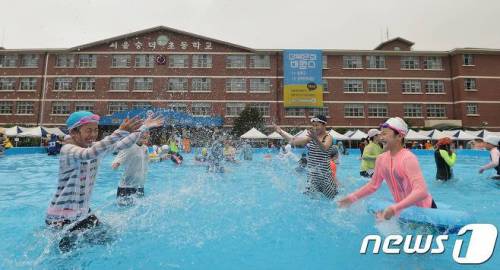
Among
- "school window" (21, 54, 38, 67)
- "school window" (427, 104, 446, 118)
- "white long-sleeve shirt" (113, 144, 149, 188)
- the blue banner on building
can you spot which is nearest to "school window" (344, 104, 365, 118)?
"school window" (427, 104, 446, 118)

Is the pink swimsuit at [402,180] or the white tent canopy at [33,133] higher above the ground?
the white tent canopy at [33,133]

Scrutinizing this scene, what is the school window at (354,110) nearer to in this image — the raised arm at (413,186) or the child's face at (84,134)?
the raised arm at (413,186)

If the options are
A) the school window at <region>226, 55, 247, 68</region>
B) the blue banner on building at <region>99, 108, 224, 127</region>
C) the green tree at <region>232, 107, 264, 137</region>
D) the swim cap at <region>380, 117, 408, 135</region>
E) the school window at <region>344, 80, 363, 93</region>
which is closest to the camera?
the swim cap at <region>380, 117, 408, 135</region>

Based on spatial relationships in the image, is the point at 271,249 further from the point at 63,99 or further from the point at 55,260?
the point at 63,99

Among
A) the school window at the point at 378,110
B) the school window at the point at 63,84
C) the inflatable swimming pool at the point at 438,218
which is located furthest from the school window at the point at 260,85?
the inflatable swimming pool at the point at 438,218

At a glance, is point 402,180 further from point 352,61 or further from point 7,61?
point 7,61

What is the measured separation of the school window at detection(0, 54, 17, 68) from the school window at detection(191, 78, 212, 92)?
21580 mm

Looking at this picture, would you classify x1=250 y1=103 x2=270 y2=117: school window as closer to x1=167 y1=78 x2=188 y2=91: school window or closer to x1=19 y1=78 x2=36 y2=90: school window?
x1=167 y1=78 x2=188 y2=91: school window

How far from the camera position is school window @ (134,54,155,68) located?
124 ft

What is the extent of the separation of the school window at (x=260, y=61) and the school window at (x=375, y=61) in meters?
11.7

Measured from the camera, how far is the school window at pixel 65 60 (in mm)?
38106

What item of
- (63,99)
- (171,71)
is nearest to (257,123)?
(171,71)

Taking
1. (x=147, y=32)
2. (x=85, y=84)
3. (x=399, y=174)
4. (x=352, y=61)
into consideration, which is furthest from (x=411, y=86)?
(x=399, y=174)

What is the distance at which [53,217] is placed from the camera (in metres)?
3.16
